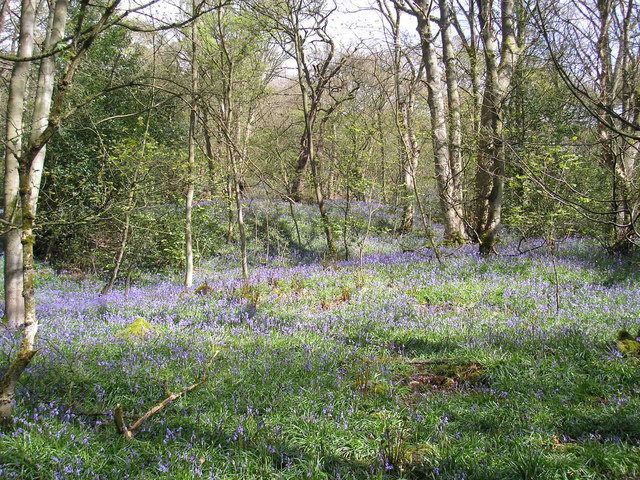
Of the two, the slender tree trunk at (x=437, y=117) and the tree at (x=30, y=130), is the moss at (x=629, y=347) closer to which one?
the tree at (x=30, y=130)

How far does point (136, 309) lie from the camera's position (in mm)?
7523

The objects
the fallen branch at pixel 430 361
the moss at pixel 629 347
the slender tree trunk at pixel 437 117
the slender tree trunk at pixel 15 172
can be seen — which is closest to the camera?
the moss at pixel 629 347

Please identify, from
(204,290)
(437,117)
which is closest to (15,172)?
(204,290)

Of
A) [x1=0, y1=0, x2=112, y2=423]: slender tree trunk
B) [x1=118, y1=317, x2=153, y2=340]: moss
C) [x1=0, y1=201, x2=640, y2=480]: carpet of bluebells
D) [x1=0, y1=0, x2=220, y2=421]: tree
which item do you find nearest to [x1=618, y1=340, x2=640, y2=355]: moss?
[x1=0, y1=201, x2=640, y2=480]: carpet of bluebells

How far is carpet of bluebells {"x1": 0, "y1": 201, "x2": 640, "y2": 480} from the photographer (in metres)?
3.09

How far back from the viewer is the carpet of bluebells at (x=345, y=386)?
3.09 metres

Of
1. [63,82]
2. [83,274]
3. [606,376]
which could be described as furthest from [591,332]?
[83,274]

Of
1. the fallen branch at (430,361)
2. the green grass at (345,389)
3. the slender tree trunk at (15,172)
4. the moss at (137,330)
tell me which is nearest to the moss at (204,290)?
A: the green grass at (345,389)

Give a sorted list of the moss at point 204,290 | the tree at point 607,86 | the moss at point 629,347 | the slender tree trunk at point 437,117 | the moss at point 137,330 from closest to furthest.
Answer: the tree at point 607,86 < the moss at point 629,347 < the moss at point 137,330 < the moss at point 204,290 < the slender tree trunk at point 437,117

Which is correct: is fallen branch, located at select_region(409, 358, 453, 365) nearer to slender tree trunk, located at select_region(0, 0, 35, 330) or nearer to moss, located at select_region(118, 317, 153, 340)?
moss, located at select_region(118, 317, 153, 340)

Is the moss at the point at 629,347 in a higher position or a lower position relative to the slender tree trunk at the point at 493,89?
lower

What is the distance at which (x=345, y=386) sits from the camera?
434 cm

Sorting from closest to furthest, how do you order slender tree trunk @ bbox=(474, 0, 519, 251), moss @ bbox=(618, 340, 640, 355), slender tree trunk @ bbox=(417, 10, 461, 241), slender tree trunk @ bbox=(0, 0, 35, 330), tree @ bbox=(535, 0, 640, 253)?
tree @ bbox=(535, 0, 640, 253) → moss @ bbox=(618, 340, 640, 355) → slender tree trunk @ bbox=(0, 0, 35, 330) → slender tree trunk @ bbox=(474, 0, 519, 251) → slender tree trunk @ bbox=(417, 10, 461, 241)

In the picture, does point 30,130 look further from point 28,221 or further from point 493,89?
point 493,89
